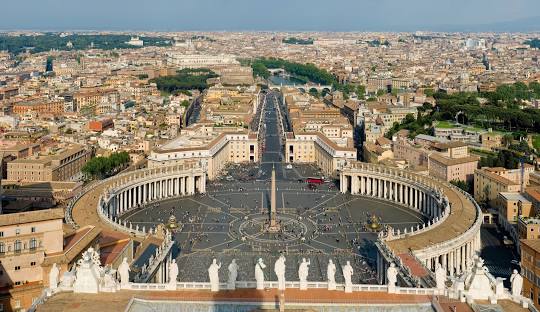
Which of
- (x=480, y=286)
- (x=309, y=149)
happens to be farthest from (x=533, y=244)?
(x=309, y=149)

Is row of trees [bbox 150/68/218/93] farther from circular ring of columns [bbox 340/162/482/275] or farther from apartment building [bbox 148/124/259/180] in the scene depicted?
circular ring of columns [bbox 340/162/482/275]

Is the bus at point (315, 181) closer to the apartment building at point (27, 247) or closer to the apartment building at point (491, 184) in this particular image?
the apartment building at point (491, 184)

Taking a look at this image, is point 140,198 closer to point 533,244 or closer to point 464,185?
point 464,185

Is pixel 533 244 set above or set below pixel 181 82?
below

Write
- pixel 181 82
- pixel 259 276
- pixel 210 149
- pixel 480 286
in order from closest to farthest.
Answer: pixel 480 286 → pixel 259 276 → pixel 210 149 → pixel 181 82

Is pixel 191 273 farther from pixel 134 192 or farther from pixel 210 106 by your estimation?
pixel 210 106

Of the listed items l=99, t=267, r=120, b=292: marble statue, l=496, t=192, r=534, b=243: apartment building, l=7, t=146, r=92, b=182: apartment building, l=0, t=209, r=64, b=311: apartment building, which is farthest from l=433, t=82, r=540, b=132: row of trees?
l=99, t=267, r=120, b=292: marble statue

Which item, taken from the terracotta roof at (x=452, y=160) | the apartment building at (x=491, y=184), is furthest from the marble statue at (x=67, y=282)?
the terracotta roof at (x=452, y=160)

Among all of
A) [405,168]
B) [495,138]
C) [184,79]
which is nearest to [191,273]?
[405,168]
